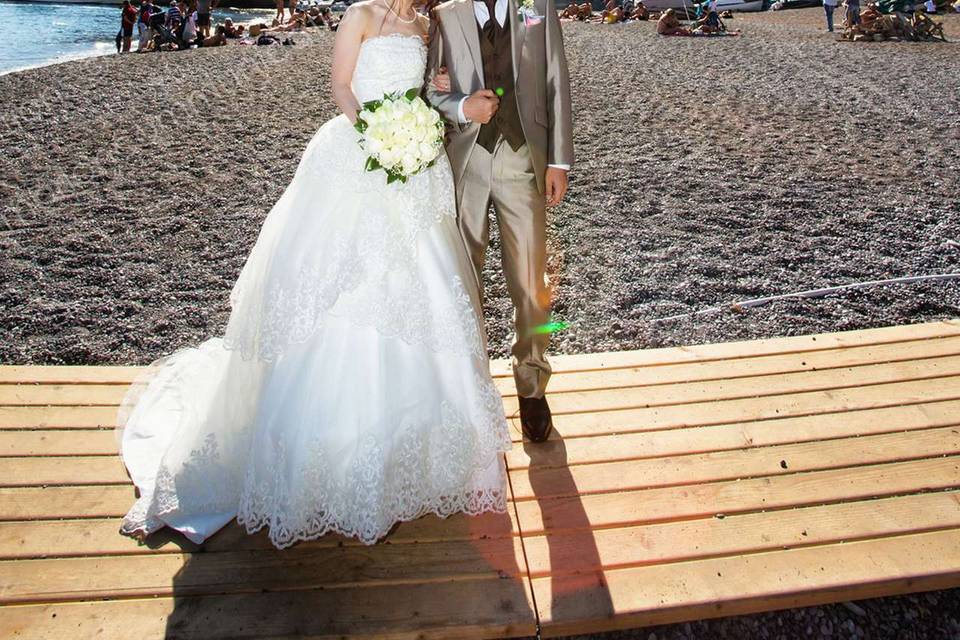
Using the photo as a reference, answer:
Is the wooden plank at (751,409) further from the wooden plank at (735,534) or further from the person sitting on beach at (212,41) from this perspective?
the person sitting on beach at (212,41)

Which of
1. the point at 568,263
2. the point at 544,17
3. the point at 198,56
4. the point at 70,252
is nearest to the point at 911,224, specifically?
the point at 568,263

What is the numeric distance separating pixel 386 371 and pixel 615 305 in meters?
2.71

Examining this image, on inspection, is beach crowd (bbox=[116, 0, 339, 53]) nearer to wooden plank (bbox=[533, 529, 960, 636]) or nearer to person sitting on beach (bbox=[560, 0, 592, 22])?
person sitting on beach (bbox=[560, 0, 592, 22])

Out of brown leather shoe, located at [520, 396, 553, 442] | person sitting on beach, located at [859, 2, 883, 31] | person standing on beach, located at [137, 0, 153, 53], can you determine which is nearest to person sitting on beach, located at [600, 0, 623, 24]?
person sitting on beach, located at [859, 2, 883, 31]

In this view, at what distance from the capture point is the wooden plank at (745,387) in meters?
3.51

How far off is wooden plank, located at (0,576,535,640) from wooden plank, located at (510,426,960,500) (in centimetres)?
60

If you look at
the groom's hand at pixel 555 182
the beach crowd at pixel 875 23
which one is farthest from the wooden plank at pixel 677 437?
the beach crowd at pixel 875 23

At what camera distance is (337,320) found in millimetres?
2664

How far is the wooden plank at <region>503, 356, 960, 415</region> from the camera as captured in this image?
11.5 ft

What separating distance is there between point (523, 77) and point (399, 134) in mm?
652

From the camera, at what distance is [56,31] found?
87.2 ft

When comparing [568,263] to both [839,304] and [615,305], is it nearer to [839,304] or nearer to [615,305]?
[615,305]

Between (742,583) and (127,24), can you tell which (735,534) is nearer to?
(742,583)

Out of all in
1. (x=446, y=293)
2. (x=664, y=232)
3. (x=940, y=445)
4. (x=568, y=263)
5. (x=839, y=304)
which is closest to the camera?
(x=446, y=293)
